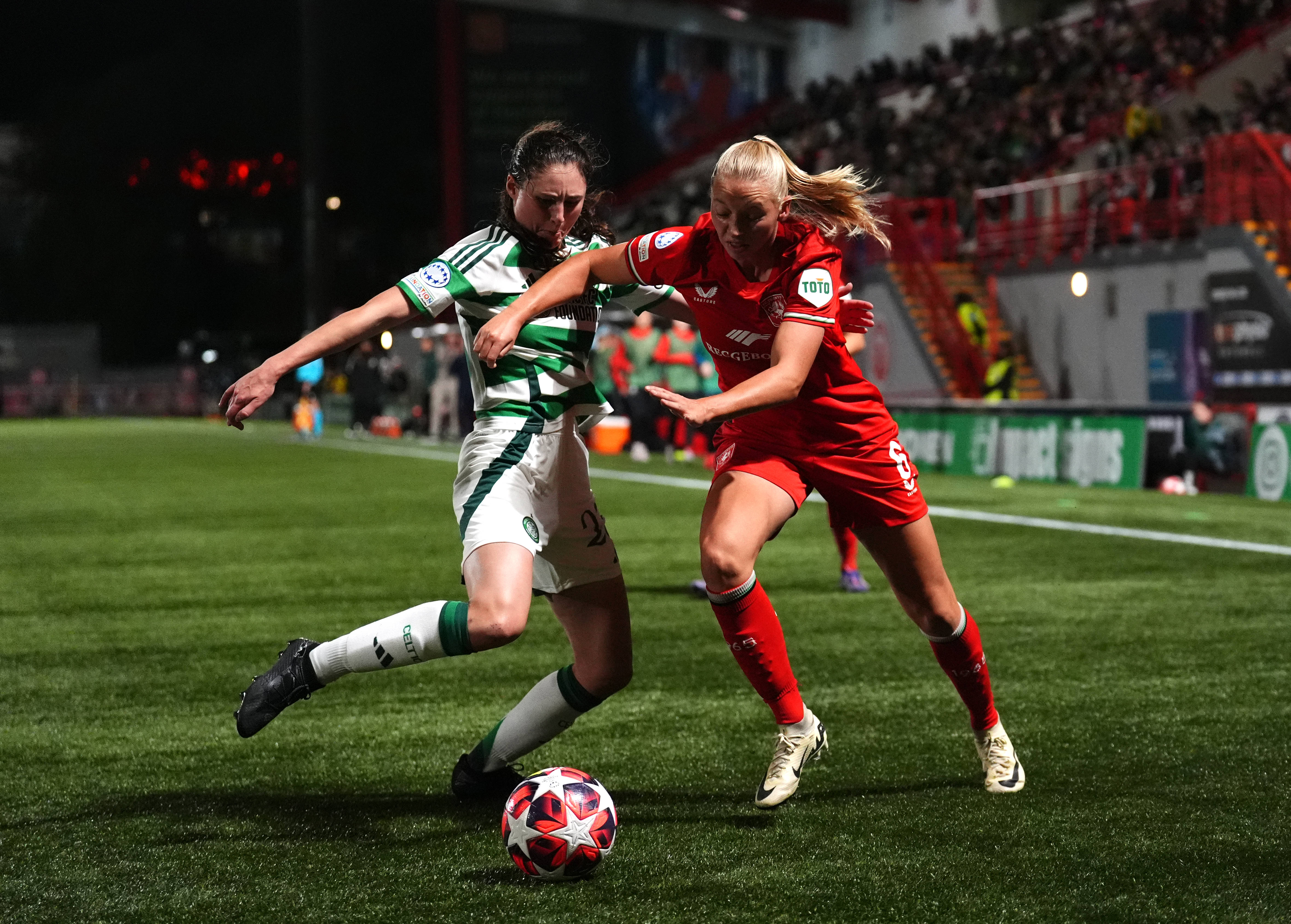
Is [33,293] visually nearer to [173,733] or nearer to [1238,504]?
[1238,504]

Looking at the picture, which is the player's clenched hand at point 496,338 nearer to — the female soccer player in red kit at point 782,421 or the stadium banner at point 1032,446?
the female soccer player in red kit at point 782,421

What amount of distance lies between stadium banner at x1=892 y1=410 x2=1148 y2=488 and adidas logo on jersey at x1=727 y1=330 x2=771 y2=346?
1360cm

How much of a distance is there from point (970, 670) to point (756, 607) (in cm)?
78

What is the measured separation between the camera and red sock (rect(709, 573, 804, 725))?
15.0 ft

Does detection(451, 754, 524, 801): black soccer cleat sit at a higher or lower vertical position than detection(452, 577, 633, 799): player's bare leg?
lower

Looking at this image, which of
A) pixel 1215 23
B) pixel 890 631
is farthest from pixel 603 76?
pixel 890 631

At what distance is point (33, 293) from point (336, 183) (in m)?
21.5

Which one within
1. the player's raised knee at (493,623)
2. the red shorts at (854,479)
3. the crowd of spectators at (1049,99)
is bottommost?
the player's raised knee at (493,623)

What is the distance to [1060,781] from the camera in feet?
16.3

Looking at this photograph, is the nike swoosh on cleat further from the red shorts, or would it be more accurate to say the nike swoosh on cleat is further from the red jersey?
the red jersey

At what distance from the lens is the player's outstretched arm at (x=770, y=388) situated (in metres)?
3.82

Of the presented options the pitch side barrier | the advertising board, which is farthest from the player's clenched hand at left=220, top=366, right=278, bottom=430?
the advertising board

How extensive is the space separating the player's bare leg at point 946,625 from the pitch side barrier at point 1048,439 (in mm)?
12735

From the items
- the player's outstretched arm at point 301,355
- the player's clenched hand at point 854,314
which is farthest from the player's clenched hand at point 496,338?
the player's clenched hand at point 854,314
